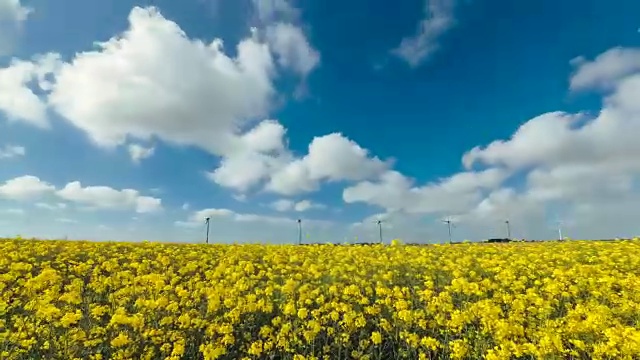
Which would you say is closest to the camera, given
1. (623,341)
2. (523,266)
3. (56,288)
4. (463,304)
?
(623,341)

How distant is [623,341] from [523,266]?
950 centimetres

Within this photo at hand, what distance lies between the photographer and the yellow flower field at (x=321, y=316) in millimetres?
8438

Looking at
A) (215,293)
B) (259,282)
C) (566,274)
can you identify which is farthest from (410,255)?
(215,293)

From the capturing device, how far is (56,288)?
1049 cm

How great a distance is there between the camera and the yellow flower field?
844cm

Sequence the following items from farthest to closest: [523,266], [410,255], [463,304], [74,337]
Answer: [410,255]
[523,266]
[463,304]
[74,337]

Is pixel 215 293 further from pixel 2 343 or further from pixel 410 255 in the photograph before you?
pixel 410 255

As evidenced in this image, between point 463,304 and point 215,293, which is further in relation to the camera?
point 463,304

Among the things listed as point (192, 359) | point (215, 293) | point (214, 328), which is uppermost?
point (215, 293)

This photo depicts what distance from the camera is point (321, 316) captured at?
1051 cm

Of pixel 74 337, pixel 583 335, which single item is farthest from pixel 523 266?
pixel 74 337

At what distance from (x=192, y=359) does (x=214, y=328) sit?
0.89 m

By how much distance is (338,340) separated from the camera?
32.2 feet

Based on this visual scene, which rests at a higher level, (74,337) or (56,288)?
(56,288)
